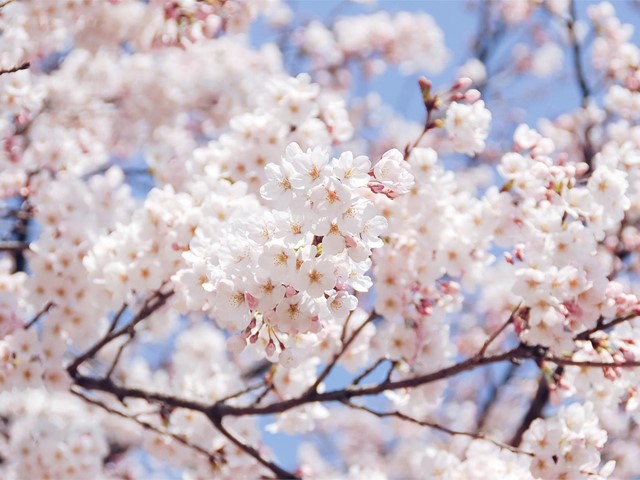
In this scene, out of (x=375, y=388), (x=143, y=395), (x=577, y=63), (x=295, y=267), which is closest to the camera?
(x=295, y=267)

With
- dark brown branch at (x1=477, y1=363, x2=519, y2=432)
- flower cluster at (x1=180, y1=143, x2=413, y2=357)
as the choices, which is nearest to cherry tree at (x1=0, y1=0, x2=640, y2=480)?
flower cluster at (x1=180, y1=143, x2=413, y2=357)

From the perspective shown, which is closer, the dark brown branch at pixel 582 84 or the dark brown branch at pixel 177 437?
the dark brown branch at pixel 177 437

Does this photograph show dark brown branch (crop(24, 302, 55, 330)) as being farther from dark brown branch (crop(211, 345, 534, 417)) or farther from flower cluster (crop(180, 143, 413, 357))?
flower cluster (crop(180, 143, 413, 357))

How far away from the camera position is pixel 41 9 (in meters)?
4.23

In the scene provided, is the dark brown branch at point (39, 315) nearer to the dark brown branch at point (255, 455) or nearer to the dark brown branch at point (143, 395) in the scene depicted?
the dark brown branch at point (143, 395)

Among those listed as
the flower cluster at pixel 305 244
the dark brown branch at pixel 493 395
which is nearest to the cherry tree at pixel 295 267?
the flower cluster at pixel 305 244

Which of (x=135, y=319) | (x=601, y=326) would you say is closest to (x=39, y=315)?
(x=135, y=319)

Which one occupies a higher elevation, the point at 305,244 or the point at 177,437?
the point at 177,437

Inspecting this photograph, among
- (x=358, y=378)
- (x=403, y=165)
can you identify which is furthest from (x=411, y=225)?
(x=403, y=165)

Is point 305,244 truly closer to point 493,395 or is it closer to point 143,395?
point 143,395

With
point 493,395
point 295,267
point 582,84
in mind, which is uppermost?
point 582,84

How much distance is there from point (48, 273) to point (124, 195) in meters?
1.00

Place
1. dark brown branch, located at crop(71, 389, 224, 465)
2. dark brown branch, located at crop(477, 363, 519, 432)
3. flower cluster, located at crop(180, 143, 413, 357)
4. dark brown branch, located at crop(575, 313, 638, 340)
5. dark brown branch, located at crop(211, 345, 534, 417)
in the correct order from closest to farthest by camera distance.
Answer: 1. flower cluster, located at crop(180, 143, 413, 357)
2. dark brown branch, located at crop(575, 313, 638, 340)
3. dark brown branch, located at crop(211, 345, 534, 417)
4. dark brown branch, located at crop(71, 389, 224, 465)
5. dark brown branch, located at crop(477, 363, 519, 432)

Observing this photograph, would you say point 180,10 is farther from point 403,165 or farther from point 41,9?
point 403,165
